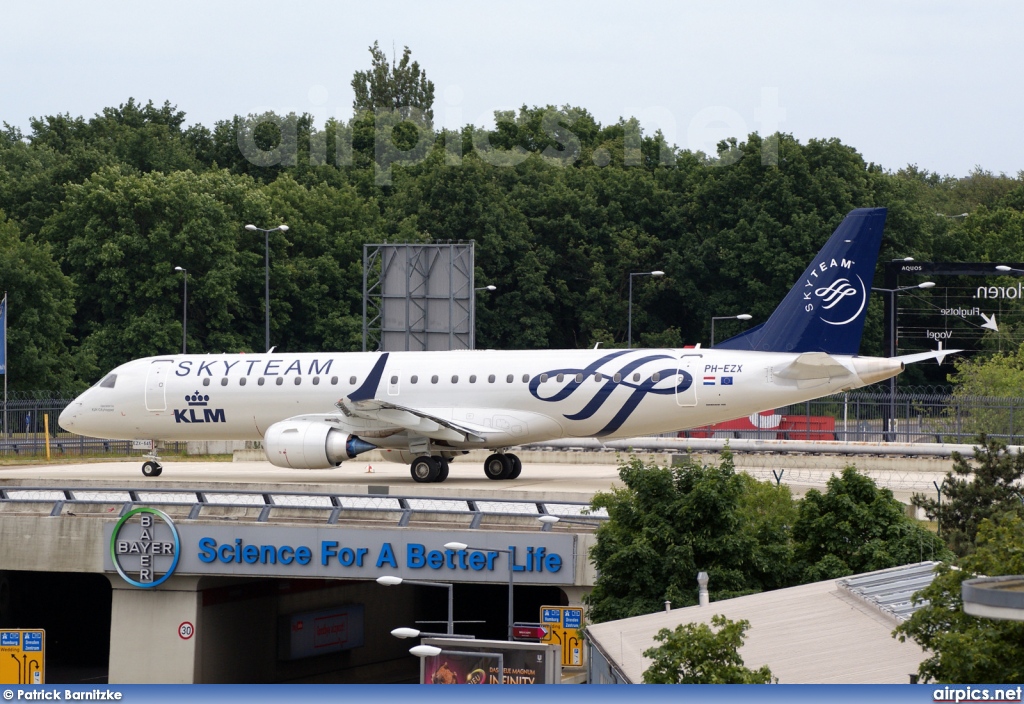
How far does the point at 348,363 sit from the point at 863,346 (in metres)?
53.5

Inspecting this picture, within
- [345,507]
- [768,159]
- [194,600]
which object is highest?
[768,159]

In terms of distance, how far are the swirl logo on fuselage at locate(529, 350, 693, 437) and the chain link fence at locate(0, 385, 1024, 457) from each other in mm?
12322

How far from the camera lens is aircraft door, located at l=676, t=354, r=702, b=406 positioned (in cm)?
3441

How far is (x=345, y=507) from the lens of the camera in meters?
29.1

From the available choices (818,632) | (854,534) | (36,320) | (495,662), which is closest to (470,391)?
(854,534)

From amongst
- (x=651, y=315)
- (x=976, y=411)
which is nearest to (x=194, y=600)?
(x=976, y=411)

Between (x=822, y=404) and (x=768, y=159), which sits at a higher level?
(x=768, y=159)

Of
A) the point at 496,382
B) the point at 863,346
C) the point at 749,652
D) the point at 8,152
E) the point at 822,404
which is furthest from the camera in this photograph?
the point at 8,152

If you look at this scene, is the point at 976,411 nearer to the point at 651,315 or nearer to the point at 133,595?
the point at 133,595

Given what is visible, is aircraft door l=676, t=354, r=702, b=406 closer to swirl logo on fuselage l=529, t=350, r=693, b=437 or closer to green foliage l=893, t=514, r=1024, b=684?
swirl logo on fuselage l=529, t=350, r=693, b=437

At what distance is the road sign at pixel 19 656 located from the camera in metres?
23.3

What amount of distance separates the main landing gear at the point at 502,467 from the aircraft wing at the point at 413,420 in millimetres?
2283

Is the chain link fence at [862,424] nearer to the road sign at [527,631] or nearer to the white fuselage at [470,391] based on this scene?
the white fuselage at [470,391]

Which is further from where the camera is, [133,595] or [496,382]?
[496,382]
